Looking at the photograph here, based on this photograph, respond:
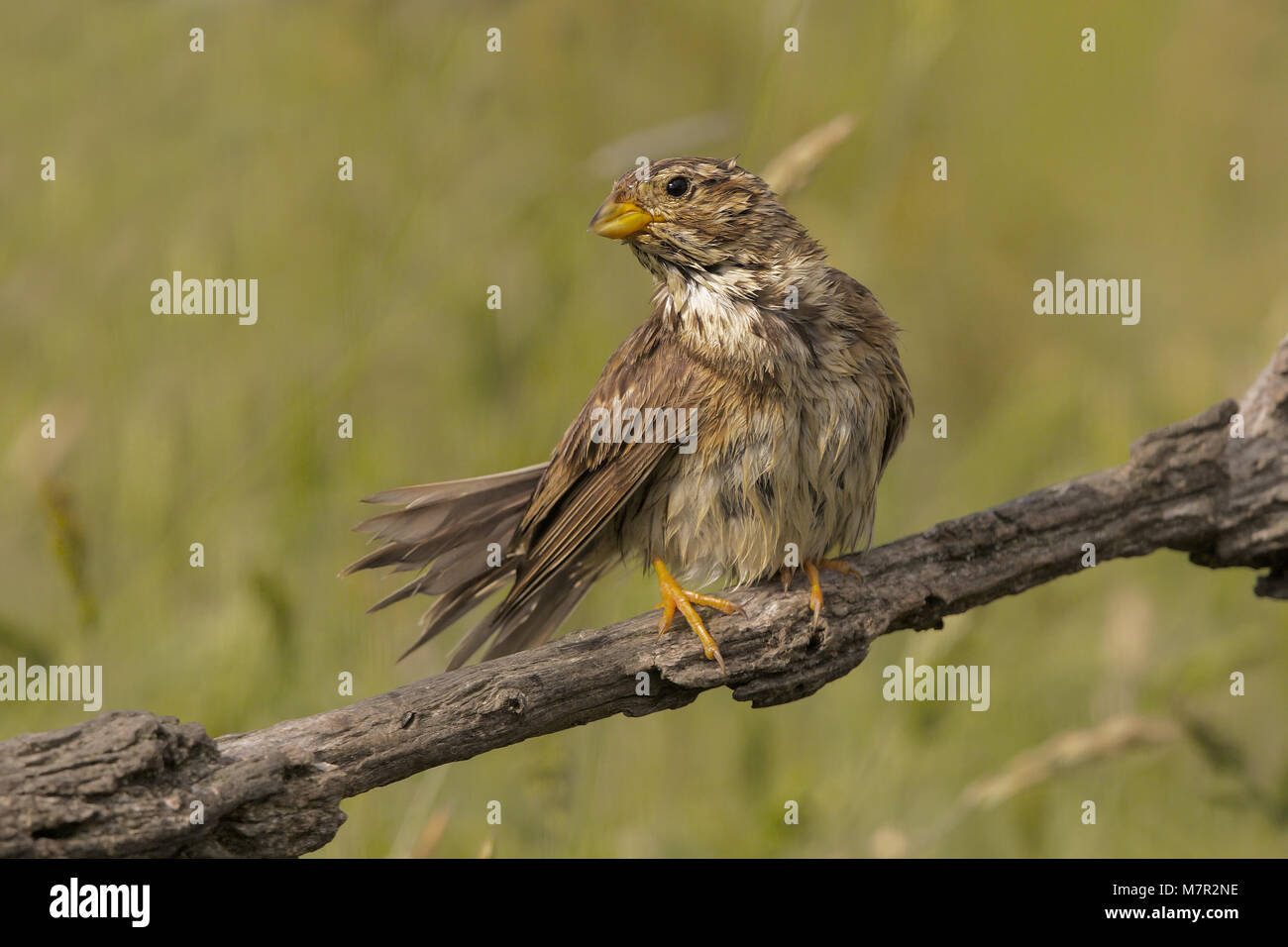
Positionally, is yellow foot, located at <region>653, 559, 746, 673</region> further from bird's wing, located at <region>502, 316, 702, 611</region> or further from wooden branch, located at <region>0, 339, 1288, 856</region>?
bird's wing, located at <region>502, 316, 702, 611</region>

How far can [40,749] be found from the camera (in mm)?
2748

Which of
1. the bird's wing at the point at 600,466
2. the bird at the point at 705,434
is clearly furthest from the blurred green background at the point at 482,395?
the bird's wing at the point at 600,466

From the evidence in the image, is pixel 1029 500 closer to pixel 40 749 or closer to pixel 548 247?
pixel 548 247

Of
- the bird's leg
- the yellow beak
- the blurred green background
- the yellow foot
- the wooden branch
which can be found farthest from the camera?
the blurred green background

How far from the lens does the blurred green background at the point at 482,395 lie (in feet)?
15.0

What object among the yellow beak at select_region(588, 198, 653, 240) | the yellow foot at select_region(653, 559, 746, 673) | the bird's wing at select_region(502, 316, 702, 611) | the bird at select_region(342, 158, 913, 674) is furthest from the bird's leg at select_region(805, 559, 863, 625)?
the yellow beak at select_region(588, 198, 653, 240)

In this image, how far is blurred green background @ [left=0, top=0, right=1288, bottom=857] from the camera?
179 inches

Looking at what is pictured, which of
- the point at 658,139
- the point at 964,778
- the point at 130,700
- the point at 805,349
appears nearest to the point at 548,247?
the point at 658,139

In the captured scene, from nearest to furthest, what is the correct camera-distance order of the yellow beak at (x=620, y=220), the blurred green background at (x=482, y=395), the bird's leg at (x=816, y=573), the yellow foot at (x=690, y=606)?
the yellow foot at (x=690, y=606)
the bird's leg at (x=816, y=573)
the yellow beak at (x=620, y=220)
the blurred green background at (x=482, y=395)

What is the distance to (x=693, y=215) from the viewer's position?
4.06 metres

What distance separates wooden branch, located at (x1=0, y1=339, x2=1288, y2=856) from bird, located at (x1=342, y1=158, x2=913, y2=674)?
0.79ft

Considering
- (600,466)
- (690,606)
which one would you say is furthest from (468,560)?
(690,606)

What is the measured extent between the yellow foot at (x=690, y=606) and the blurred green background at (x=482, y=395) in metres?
0.69

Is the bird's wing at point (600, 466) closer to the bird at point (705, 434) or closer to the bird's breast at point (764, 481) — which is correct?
the bird at point (705, 434)
